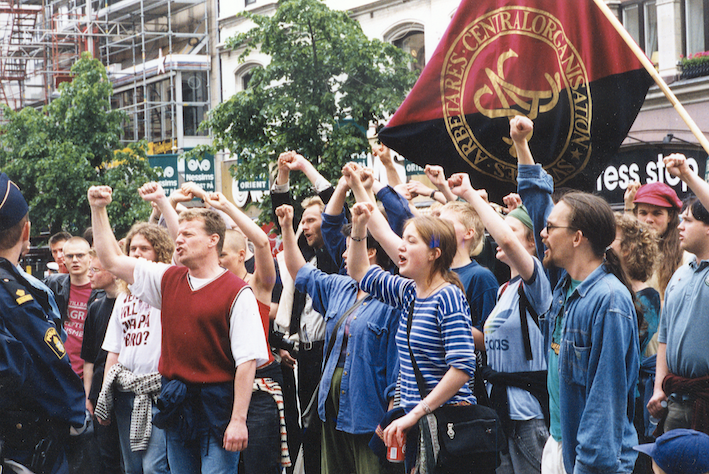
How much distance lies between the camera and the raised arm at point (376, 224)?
480 cm

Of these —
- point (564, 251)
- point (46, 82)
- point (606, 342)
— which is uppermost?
point (46, 82)

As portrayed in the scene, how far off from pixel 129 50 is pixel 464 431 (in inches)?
1313

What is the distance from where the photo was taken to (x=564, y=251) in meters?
3.80

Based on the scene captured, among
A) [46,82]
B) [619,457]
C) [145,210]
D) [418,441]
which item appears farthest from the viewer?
[46,82]

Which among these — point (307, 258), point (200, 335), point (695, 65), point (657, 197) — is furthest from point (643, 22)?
point (200, 335)

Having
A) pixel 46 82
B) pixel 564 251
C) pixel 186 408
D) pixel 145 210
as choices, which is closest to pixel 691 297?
pixel 564 251

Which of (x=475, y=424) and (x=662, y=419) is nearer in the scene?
(x=475, y=424)

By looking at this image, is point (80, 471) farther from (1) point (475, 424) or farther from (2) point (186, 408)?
(1) point (475, 424)

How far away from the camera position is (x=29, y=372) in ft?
12.8

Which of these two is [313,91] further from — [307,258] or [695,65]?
[307,258]

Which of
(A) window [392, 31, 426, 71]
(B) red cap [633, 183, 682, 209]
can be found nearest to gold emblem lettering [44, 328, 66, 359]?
(B) red cap [633, 183, 682, 209]

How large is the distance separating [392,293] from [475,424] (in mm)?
903

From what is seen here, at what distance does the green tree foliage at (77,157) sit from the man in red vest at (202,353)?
1699cm

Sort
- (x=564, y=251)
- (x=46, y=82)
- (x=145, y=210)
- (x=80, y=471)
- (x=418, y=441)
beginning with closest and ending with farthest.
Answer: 1. (x=564, y=251)
2. (x=418, y=441)
3. (x=80, y=471)
4. (x=145, y=210)
5. (x=46, y=82)
